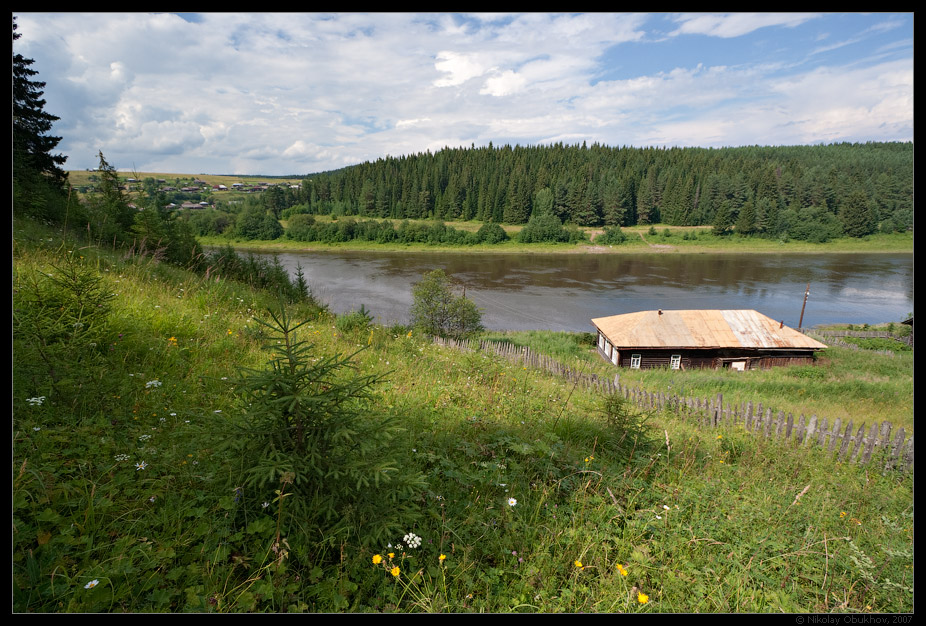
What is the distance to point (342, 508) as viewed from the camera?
6.53 feet

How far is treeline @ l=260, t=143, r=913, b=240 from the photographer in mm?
78562

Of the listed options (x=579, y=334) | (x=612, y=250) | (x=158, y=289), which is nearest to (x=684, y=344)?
(x=579, y=334)

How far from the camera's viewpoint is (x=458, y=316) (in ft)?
76.5

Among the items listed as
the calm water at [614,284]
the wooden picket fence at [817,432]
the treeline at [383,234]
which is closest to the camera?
the wooden picket fence at [817,432]

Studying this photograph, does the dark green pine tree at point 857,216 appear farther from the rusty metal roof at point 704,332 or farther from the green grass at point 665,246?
the rusty metal roof at point 704,332

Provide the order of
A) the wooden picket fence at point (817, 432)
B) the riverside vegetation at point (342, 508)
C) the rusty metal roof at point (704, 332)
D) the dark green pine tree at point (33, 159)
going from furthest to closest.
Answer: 1. the rusty metal roof at point (704, 332)
2. the dark green pine tree at point (33, 159)
3. the wooden picket fence at point (817, 432)
4. the riverside vegetation at point (342, 508)

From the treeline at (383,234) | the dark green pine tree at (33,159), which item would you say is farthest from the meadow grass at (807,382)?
the treeline at (383,234)

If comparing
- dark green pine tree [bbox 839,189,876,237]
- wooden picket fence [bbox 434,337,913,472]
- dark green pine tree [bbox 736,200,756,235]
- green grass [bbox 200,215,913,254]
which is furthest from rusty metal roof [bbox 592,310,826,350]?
dark green pine tree [bbox 839,189,876,237]

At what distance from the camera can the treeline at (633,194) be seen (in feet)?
258

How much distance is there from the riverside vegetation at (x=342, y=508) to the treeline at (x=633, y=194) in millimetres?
87164

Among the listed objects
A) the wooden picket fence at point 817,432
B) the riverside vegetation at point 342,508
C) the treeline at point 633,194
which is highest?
the treeline at point 633,194
